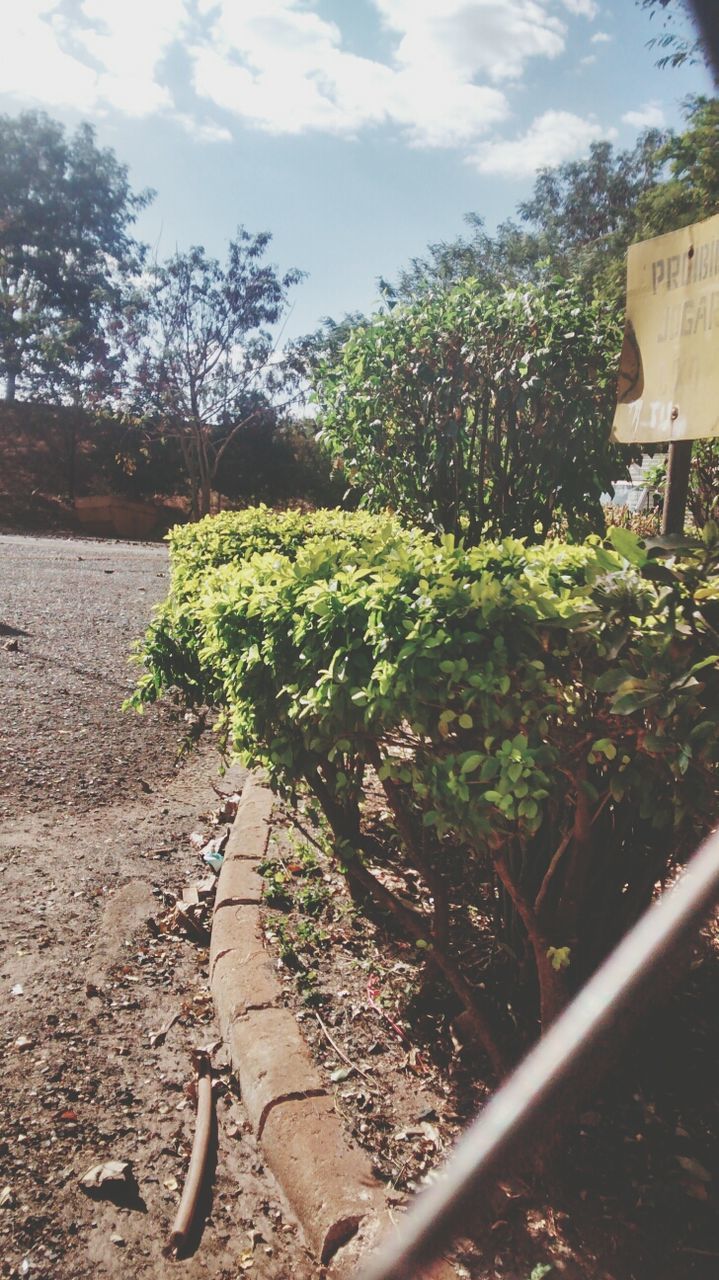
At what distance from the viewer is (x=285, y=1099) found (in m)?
2.11

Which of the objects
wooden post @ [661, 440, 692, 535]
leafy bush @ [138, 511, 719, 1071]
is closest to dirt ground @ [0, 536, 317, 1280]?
leafy bush @ [138, 511, 719, 1071]

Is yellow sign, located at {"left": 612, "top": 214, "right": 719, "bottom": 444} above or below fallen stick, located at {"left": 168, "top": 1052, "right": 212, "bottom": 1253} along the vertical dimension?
above

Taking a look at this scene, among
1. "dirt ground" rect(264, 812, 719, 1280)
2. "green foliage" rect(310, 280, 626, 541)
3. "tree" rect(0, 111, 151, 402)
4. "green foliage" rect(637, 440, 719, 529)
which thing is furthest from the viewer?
"tree" rect(0, 111, 151, 402)

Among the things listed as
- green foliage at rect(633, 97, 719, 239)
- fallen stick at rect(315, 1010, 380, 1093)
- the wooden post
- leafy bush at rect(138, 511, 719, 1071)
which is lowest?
fallen stick at rect(315, 1010, 380, 1093)

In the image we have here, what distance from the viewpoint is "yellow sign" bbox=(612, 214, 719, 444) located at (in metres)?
1.98

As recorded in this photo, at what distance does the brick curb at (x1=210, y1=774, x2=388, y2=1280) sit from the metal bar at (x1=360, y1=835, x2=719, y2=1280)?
0.10 meters

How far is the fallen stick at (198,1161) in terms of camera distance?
188cm

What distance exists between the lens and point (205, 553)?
454 cm

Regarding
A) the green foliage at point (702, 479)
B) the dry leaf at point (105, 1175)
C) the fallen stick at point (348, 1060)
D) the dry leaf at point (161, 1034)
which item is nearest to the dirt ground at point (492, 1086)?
the fallen stick at point (348, 1060)

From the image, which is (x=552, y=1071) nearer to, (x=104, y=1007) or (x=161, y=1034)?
(x=161, y=1034)

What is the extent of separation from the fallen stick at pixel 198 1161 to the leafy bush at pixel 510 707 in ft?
2.24

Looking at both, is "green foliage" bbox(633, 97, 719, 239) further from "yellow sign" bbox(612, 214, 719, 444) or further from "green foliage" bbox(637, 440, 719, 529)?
"yellow sign" bbox(612, 214, 719, 444)

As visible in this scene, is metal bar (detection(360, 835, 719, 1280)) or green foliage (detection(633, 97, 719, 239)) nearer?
metal bar (detection(360, 835, 719, 1280))

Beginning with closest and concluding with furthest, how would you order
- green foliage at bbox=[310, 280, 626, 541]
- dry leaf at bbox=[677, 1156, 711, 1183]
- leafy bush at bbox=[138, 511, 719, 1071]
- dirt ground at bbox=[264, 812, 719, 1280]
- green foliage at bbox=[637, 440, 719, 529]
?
leafy bush at bbox=[138, 511, 719, 1071], dirt ground at bbox=[264, 812, 719, 1280], dry leaf at bbox=[677, 1156, 711, 1183], green foliage at bbox=[310, 280, 626, 541], green foliage at bbox=[637, 440, 719, 529]
